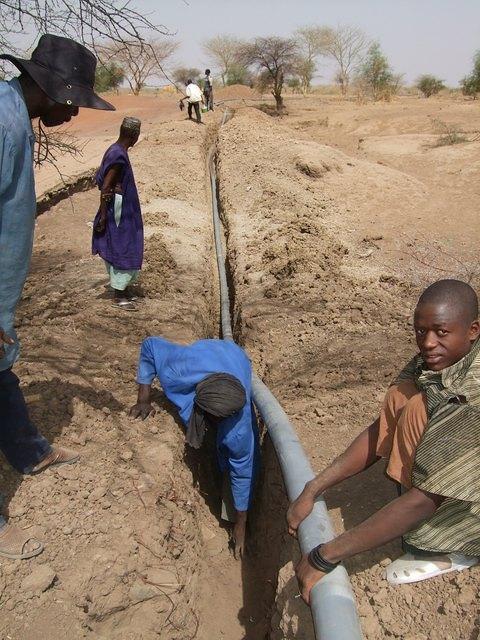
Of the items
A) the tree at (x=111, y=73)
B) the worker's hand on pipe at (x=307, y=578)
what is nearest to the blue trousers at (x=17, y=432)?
the worker's hand on pipe at (x=307, y=578)

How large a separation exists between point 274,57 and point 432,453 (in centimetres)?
2599

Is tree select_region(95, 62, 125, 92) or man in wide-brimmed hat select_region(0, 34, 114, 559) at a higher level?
tree select_region(95, 62, 125, 92)

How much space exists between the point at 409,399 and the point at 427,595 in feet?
2.64

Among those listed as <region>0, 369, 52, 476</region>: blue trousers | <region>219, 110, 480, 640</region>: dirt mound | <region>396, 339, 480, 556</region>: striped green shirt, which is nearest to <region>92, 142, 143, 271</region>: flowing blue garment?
<region>219, 110, 480, 640</region>: dirt mound

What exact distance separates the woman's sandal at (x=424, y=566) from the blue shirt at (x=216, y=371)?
1140 millimetres

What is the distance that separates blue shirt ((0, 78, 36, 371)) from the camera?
181 centimetres

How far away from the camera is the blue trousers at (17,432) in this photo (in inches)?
87.4

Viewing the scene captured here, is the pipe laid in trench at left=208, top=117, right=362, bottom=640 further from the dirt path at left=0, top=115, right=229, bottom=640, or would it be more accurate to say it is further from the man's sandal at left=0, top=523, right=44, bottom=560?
the man's sandal at left=0, top=523, right=44, bottom=560

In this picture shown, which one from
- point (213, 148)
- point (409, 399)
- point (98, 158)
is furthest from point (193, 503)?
point (213, 148)

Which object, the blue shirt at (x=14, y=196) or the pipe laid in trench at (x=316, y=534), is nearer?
the pipe laid in trench at (x=316, y=534)

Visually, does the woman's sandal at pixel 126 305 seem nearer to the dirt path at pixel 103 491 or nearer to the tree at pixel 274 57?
the dirt path at pixel 103 491

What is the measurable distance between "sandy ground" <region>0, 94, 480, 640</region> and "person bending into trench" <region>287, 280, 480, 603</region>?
0.21 metres

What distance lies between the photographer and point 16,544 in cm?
222

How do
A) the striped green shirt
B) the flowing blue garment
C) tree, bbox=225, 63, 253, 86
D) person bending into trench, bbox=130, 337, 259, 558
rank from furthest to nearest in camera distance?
tree, bbox=225, 63, 253, 86 < the flowing blue garment < person bending into trench, bbox=130, 337, 259, 558 < the striped green shirt
